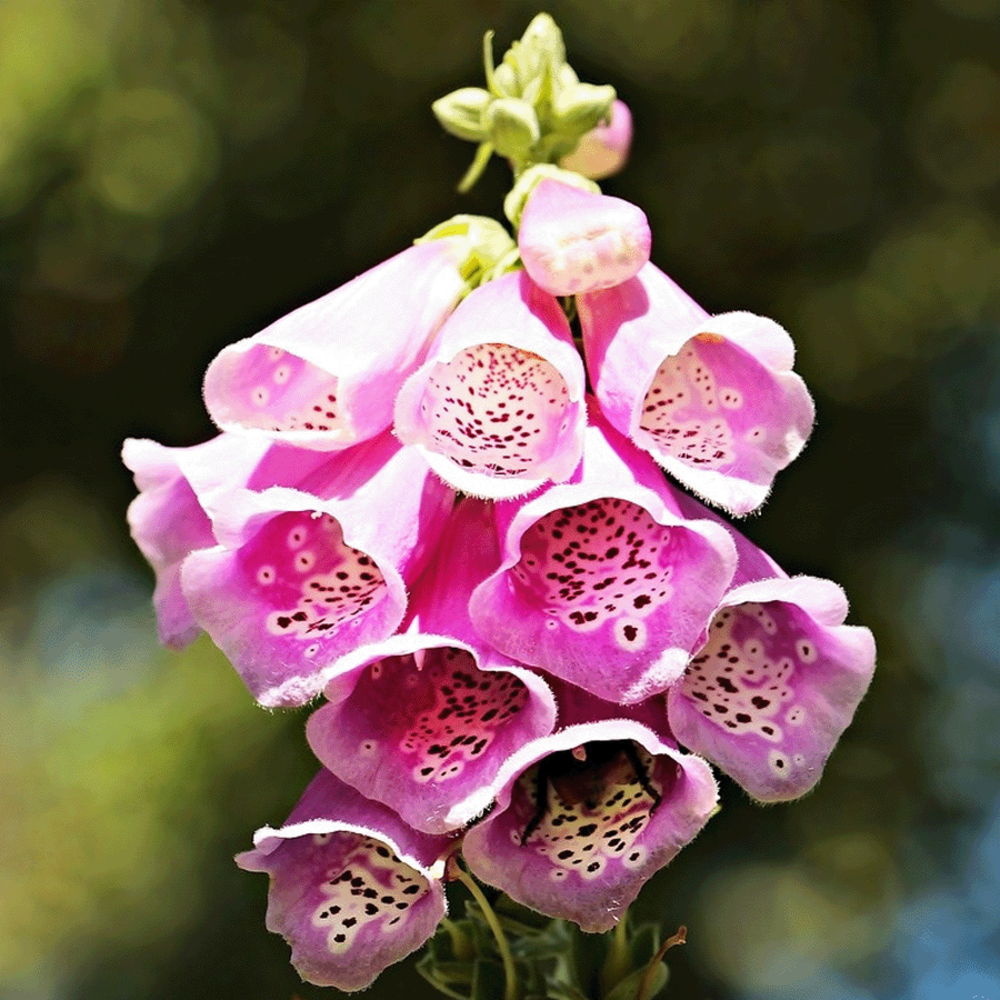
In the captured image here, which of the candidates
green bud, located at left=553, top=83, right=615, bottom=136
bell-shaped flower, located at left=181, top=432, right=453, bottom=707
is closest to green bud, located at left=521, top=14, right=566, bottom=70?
green bud, located at left=553, top=83, right=615, bottom=136

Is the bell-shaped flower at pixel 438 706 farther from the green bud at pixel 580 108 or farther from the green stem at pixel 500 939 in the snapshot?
the green bud at pixel 580 108

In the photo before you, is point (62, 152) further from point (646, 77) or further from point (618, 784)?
point (618, 784)

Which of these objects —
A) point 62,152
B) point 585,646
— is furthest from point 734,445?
point 62,152

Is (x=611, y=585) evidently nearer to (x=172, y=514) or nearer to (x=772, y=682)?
(x=772, y=682)

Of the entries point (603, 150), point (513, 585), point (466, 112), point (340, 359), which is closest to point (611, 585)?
point (513, 585)

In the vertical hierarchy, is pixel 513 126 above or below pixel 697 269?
above

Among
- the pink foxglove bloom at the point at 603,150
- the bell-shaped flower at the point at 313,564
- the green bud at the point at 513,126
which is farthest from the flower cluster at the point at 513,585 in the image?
the pink foxglove bloom at the point at 603,150

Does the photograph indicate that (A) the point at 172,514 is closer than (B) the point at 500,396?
No
